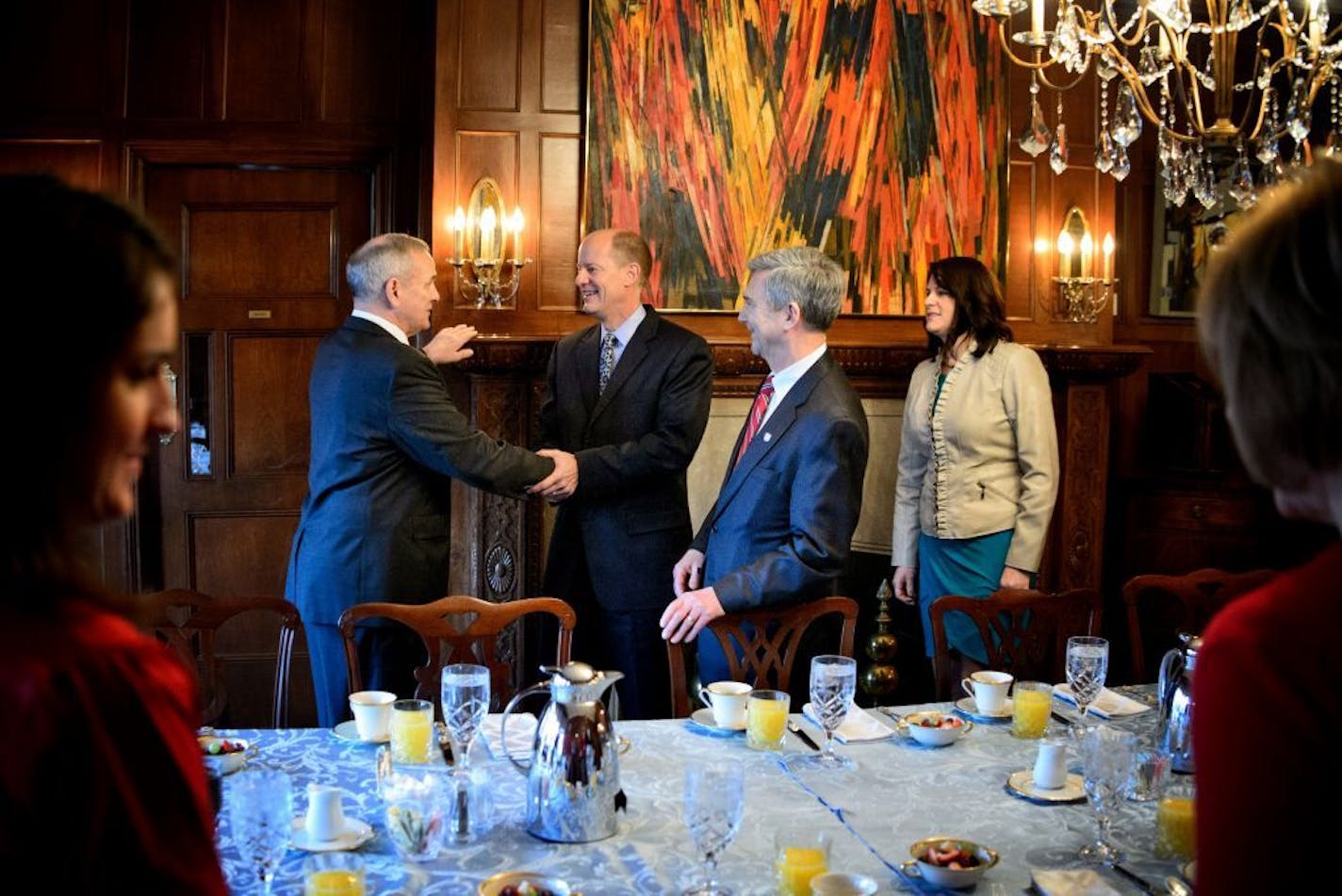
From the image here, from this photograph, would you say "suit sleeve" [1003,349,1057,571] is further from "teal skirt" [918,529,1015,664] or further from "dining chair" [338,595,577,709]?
"dining chair" [338,595,577,709]

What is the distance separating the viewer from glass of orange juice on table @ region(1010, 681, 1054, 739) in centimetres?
241

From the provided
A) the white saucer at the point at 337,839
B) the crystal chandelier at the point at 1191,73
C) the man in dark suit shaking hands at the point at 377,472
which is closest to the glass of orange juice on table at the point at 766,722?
the white saucer at the point at 337,839

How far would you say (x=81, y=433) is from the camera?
956 mm

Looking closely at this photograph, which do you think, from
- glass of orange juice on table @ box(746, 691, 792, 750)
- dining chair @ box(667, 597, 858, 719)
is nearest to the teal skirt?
dining chair @ box(667, 597, 858, 719)

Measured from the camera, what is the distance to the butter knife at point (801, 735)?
7.65 feet

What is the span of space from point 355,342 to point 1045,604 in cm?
190

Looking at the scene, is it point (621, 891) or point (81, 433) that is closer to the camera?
point (81, 433)

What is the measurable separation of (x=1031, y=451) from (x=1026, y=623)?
1095 mm

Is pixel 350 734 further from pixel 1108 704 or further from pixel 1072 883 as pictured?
pixel 1108 704

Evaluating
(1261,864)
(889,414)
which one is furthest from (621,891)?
(889,414)

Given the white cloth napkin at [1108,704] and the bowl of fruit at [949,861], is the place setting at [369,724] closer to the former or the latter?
the bowl of fruit at [949,861]

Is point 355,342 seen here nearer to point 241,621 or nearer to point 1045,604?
point 1045,604

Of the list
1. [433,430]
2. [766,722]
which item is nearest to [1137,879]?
[766,722]

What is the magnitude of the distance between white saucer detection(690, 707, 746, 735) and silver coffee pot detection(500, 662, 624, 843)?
49 centimetres
